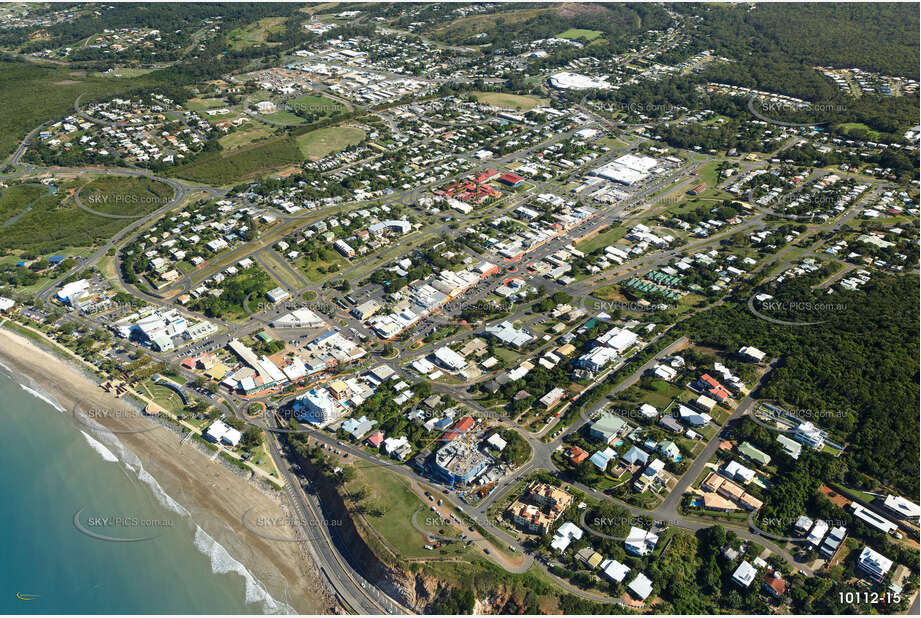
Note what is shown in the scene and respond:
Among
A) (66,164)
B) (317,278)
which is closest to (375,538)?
(317,278)

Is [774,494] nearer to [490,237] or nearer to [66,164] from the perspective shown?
[490,237]

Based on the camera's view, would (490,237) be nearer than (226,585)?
No

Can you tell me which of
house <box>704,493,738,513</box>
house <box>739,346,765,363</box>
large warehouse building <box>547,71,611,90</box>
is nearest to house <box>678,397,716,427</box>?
house <box>704,493,738,513</box>

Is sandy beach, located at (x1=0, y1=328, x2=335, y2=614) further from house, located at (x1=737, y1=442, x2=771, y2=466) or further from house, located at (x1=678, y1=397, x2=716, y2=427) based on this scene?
house, located at (x1=737, y1=442, x2=771, y2=466)

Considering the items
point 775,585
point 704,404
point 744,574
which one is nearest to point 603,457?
point 704,404

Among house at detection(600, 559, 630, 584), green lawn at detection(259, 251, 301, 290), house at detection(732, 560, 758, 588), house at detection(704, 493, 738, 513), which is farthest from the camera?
green lawn at detection(259, 251, 301, 290)

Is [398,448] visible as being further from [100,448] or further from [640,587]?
[100,448]
